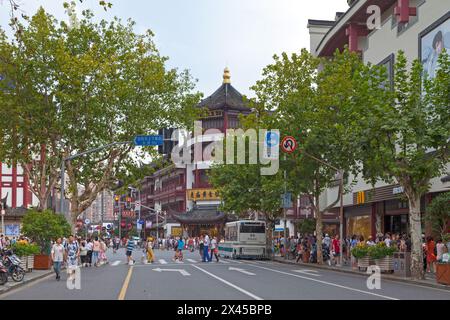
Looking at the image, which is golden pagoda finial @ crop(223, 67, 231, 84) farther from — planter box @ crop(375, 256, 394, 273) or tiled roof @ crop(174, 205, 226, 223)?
planter box @ crop(375, 256, 394, 273)

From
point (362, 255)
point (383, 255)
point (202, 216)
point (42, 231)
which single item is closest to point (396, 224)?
point (362, 255)

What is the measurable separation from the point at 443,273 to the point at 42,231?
19700 millimetres

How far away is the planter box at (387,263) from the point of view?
105 feet

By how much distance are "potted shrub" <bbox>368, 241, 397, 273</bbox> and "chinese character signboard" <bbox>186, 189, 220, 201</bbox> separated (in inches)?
2555

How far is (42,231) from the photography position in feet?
118

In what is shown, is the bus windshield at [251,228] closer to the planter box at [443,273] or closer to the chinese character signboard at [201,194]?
the planter box at [443,273]

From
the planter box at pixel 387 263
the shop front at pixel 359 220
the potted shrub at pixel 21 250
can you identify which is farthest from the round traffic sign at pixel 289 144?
the potted shrub at pixel 21 250

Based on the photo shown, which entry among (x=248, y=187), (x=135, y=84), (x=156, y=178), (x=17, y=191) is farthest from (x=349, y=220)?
(x=156, y=178)

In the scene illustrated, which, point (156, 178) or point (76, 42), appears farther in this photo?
point (156, 178)

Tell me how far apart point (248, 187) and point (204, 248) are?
11.1 m

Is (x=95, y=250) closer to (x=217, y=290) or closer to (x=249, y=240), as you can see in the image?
(x=249, y=240)
